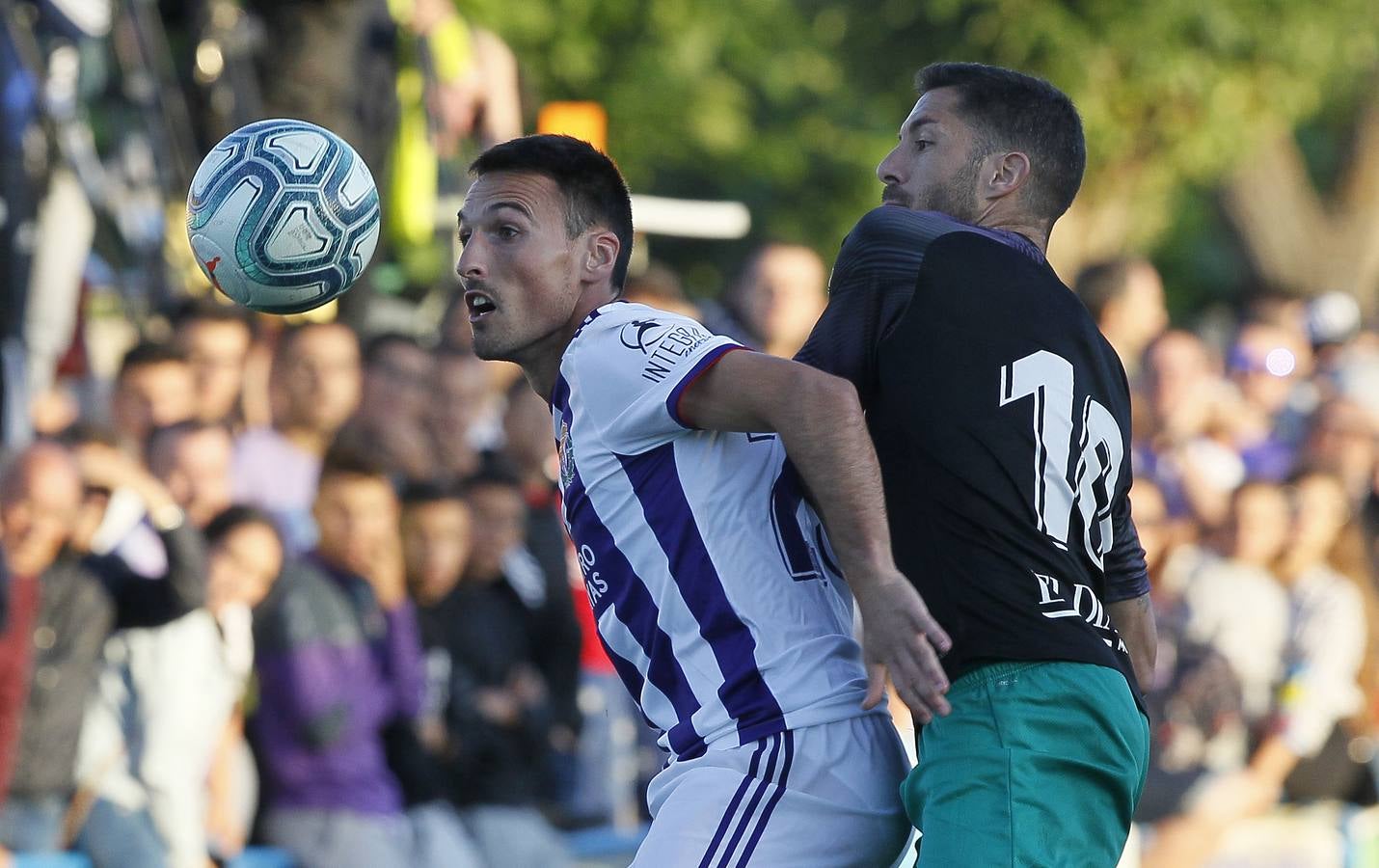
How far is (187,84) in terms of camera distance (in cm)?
1207

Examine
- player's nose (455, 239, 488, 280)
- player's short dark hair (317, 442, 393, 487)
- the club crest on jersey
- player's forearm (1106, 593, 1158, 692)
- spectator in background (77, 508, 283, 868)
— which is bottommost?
spectator in background (77, 508, 283, 868)

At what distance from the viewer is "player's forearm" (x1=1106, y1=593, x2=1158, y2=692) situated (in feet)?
15.3

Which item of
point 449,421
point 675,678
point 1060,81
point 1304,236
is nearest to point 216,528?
point 449,421

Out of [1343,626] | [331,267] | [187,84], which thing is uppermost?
[187,84]

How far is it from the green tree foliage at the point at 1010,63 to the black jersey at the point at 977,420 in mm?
14721

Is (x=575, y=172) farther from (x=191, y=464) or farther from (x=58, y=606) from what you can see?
(x=191, y=464)

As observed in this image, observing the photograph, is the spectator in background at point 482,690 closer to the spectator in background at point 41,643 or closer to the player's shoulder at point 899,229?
the spectator in background at point 41,643

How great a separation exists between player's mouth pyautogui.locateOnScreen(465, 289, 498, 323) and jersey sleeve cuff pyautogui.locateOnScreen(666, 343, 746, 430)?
0.66 meters

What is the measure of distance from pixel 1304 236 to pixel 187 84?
18.1 meters

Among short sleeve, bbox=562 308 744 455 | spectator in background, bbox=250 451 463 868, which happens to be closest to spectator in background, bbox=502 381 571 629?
spectator in background, bbox=250 451 463 868

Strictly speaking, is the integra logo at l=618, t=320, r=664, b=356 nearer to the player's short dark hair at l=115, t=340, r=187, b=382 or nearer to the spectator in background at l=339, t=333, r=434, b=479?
the player's short dark hair at l=115, t=340, r=187, b=382

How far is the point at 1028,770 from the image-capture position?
395 cm

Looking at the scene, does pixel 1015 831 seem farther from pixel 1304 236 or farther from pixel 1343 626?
pixel 1304 236

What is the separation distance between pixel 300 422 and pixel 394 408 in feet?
1.48
